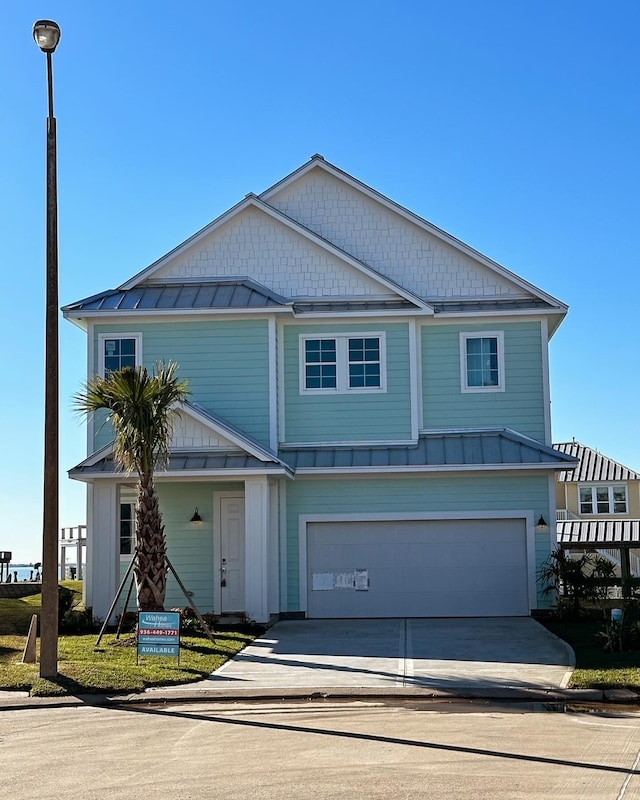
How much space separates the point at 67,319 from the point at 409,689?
12.7m

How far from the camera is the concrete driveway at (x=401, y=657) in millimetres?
14250

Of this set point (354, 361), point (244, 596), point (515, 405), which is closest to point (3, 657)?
point (244, 596)

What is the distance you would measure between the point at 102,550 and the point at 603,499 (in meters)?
31.3

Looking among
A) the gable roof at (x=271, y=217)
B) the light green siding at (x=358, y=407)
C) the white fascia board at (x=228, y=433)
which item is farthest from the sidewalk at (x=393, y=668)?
the gable roof at (x=271, y=217)

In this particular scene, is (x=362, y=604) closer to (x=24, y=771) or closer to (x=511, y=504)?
(x=511, y=504)

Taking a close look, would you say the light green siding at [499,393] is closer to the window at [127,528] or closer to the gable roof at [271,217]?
the gable roof at [271,217]

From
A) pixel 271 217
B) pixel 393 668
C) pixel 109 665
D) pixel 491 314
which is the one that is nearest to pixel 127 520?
pixel 271 217

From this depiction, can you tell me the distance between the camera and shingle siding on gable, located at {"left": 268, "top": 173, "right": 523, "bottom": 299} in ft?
80.4

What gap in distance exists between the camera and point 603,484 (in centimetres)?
4706

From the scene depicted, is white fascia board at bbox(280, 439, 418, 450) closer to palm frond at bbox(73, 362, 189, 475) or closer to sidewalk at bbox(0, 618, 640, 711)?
sidewalk at bbox(0, 618, 640, 711)

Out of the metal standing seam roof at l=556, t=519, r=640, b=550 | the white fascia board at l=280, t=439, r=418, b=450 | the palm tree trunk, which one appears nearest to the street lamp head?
the palm tree trunk

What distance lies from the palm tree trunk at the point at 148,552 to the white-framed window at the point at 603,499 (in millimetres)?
32397

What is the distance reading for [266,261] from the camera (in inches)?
951

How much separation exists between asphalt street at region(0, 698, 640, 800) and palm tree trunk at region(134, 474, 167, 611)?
484cm
